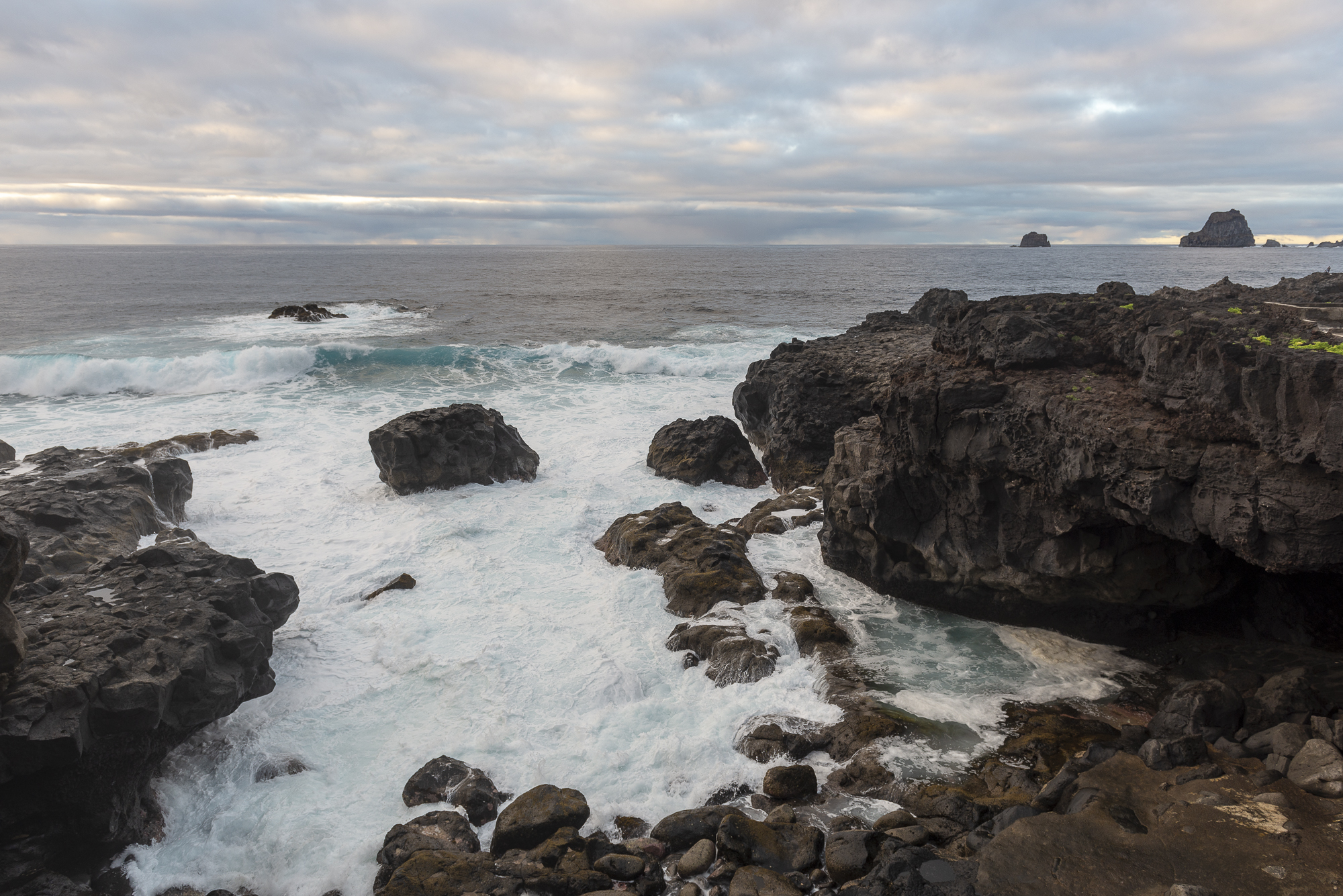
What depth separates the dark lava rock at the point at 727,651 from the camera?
35.9ft

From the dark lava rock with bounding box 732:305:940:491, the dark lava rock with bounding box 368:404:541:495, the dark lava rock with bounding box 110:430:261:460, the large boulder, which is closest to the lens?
the large boulder

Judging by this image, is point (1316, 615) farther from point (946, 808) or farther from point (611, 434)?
point (611, 434)

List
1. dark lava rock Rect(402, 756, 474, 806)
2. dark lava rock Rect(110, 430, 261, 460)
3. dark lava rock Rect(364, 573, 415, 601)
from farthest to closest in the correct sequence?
dark lava rock Rect(110, 430, 261, 460) < dark lava rock Rect(364, 573, 415, 601) < dark lava rock Rect(402, 756, 474, 806)

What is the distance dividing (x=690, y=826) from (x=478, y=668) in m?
4.88

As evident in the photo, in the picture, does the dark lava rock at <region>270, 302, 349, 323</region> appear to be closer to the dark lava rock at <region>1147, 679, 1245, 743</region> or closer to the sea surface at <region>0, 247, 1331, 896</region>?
the sea surface at <region>0, 247, 1331, 896</region>

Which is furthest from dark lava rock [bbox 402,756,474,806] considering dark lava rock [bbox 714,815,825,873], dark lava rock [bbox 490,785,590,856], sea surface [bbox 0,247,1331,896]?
dark lava rock [bbox 714,815,825,873]

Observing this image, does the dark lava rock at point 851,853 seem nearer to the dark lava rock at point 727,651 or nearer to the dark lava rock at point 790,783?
the dark lava rock at point 790,783

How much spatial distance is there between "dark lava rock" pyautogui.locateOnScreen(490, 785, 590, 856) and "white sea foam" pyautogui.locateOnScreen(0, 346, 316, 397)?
1126 inches

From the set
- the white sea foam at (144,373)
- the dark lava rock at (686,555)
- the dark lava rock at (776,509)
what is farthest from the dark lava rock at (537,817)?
the white sea foam at (144,373)

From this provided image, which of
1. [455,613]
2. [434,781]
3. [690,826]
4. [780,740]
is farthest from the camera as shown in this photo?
[455,613]

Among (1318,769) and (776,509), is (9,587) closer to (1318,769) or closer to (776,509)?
(776,509)

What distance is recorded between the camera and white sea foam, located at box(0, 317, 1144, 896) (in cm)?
881

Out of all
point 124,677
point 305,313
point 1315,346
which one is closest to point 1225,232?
point 305,313

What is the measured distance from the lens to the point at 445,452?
1922 centimetres
